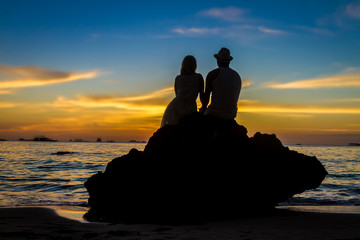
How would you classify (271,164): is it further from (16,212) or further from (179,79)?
(16,212)

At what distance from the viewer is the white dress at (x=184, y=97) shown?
7910 millimetres

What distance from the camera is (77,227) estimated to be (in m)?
6.65

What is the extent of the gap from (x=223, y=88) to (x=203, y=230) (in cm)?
322

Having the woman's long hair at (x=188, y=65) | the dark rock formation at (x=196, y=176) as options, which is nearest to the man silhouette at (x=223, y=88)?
the dark rock formation at (x=196, y=176)

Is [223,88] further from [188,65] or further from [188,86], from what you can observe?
[188,65]

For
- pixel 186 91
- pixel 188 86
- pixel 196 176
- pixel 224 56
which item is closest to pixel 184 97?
pixel 186 91

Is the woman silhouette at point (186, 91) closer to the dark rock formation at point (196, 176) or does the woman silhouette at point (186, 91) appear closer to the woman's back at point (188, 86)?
the woman's back at point (188, 86)

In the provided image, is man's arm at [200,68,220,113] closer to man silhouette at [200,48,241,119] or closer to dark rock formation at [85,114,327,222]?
man silhouette at [200,48,241,119]

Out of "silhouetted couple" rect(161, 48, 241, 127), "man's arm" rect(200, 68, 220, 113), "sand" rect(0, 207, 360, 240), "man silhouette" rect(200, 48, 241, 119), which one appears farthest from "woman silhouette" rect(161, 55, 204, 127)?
"sand" rect(0, 207, 360, 240)

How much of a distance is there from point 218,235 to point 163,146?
2834 mm

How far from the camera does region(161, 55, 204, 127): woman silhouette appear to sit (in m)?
7.90

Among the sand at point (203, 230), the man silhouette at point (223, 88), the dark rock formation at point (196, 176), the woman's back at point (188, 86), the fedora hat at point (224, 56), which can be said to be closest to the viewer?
the sand at point (203, 230)

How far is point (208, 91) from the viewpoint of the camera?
7.84m

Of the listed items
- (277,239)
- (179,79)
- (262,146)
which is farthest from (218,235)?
(179,79)
